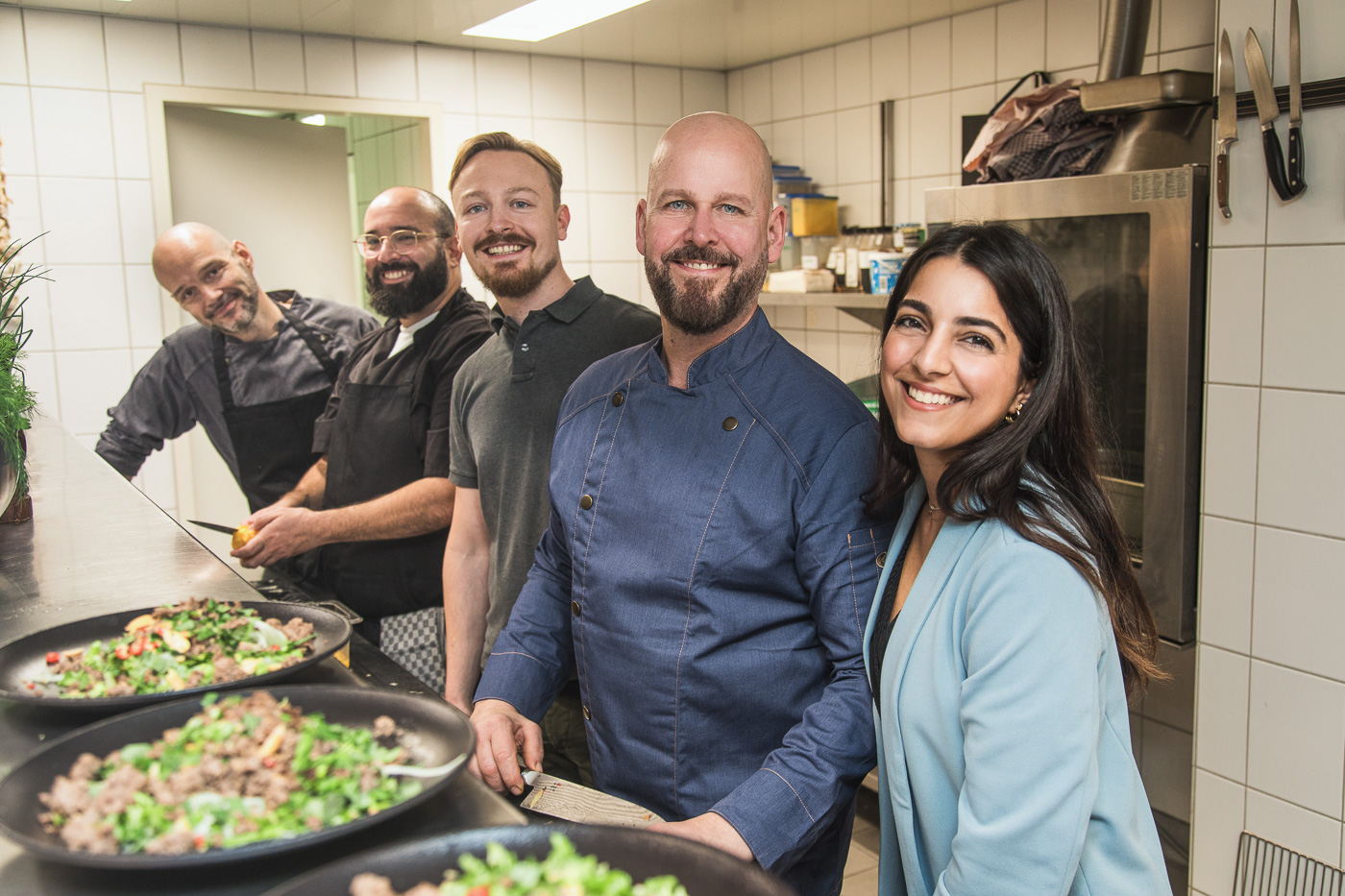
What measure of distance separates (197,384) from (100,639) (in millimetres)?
2002

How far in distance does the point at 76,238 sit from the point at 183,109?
689mm

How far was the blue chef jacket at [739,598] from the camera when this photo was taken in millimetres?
1233

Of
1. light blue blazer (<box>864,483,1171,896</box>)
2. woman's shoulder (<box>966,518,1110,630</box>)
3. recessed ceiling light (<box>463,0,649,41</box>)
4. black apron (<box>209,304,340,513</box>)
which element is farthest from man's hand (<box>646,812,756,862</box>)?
recessed ceiling light (<box>463,0,649,41</box>)

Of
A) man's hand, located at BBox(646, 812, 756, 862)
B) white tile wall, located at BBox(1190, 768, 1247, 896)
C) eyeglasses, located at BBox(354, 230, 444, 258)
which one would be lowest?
white tile wall, located at BBox(1190, 768, 1247, 896)

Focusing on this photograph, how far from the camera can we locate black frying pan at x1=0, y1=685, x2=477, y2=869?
0.66 m

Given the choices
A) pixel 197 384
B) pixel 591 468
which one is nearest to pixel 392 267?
pixel 197 384

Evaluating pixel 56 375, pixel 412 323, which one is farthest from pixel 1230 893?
pixel 56 375

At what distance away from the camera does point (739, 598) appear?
4.33ft

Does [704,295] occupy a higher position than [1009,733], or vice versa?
[704,295]

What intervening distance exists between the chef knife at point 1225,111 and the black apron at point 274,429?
7.32 feet

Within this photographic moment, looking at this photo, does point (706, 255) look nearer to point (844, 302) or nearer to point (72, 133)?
point (844, 302)

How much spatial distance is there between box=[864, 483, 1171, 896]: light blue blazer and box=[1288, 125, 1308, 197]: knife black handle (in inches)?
45.1

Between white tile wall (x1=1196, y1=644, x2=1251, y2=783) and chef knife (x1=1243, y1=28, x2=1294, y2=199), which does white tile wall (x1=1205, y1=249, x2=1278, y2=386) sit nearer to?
chef knife (x1=1243, y1=28, x2=1294, y2=199)

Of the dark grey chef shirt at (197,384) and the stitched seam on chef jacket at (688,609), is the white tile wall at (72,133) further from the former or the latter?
the stitched seam on chef jacket at (688,609)
